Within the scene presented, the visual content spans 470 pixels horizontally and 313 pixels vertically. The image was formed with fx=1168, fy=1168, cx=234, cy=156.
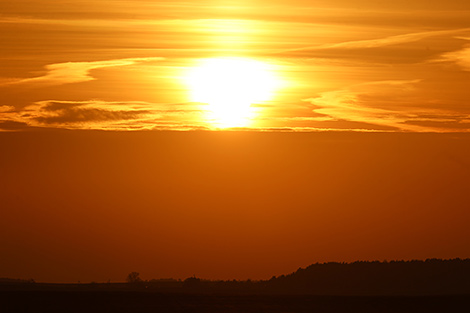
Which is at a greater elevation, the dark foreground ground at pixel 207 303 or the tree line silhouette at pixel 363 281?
the tree line silhouette at pixel 363 281

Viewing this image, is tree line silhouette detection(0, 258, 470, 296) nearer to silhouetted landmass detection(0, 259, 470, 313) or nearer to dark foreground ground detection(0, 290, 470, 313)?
silhouetted landmass detection(0, 259, 470, 313)

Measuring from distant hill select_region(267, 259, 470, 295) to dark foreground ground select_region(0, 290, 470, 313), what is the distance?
751 inches

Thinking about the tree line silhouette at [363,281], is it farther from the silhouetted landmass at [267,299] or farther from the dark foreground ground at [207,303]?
the dark foreground ground at [207,303]

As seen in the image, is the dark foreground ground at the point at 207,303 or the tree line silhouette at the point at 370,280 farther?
the tree line silhouette at the point at 370,280

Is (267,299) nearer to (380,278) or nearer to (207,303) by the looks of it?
(207,303)

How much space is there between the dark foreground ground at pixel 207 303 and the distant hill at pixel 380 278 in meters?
19.1

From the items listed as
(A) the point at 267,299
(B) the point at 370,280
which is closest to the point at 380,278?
(B) the point at 370,280

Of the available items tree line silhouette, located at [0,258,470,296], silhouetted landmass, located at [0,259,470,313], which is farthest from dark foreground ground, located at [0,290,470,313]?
tree line silhouette, located at [0,258,470,296]

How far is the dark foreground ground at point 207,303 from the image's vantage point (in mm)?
67688

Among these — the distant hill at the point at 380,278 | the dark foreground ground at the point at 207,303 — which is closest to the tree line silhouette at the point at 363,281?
the distant hill at the point at 380,278

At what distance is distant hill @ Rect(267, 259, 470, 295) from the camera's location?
96.2 metres

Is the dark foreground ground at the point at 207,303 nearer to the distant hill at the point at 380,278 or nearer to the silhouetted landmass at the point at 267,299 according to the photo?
the silhouetted landmass at the point at 267,299

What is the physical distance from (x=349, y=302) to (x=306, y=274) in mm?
31166

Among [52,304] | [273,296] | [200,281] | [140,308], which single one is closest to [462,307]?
[273,296]
